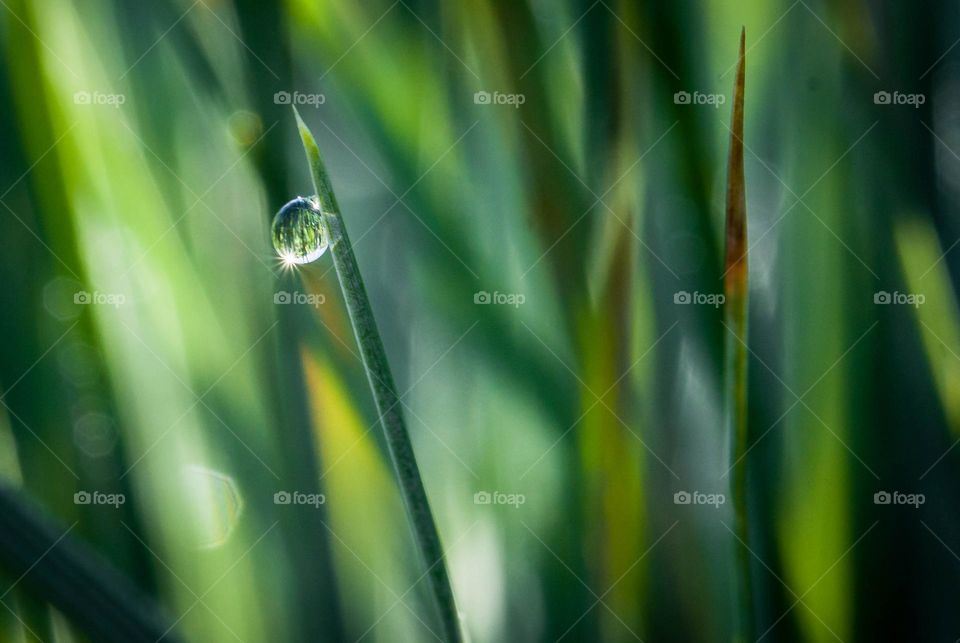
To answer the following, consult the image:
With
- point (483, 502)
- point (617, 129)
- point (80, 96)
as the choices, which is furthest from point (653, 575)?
point (80, 96)

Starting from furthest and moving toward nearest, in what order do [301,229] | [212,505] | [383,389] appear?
[212,505], [301,229], [383,389]

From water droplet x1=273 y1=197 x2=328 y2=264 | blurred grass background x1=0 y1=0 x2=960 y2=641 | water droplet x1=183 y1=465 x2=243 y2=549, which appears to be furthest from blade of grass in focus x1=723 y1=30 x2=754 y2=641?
water droplet x1=183 y1=465 x2=243 y2=549

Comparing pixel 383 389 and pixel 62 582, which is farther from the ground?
pixel 383 389

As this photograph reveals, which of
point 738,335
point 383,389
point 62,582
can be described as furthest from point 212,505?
point 738,335

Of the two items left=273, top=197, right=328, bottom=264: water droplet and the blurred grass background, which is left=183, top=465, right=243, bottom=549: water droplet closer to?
the blurred grass background

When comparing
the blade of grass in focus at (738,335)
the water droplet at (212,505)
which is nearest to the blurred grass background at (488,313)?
the water droplet at (212,505)

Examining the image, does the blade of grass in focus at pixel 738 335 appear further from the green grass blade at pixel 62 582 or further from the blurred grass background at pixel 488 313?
the green grass blade at pixel 62 582

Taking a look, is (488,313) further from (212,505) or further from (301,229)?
(212,505)
